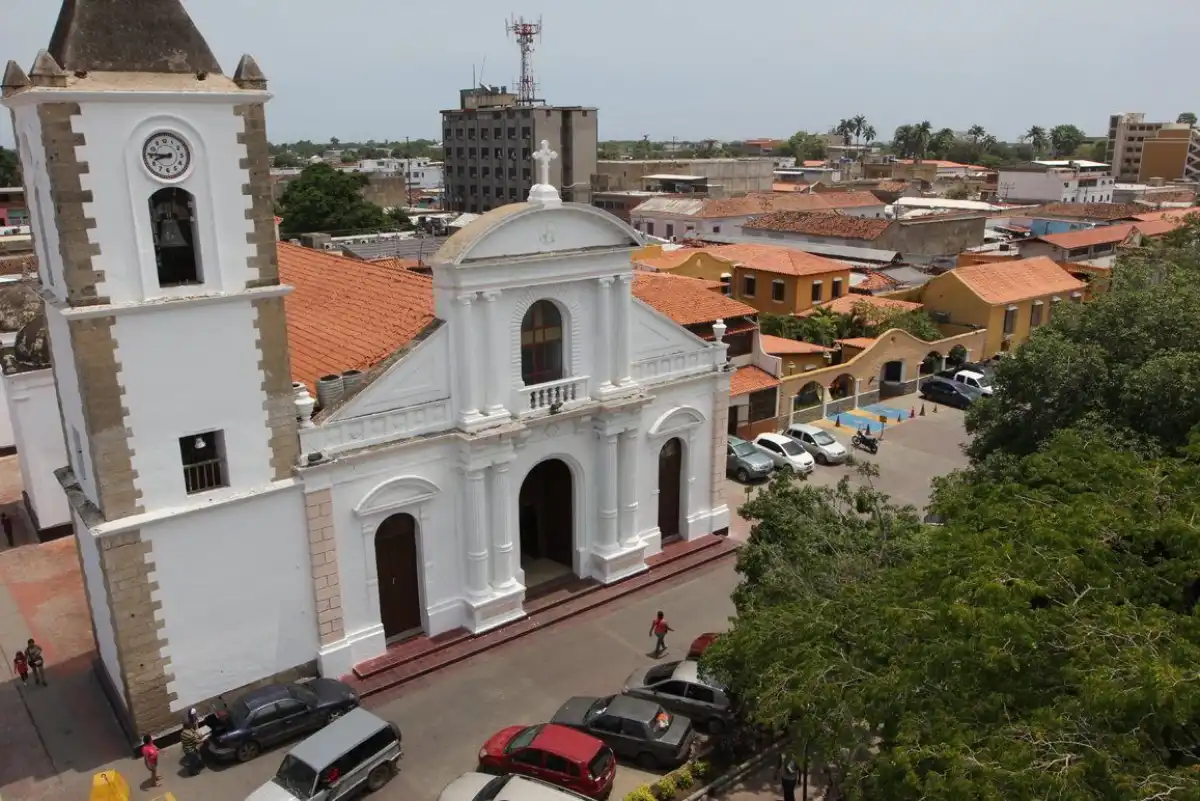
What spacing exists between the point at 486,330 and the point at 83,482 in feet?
29.9

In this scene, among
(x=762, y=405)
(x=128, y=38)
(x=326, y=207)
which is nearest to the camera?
(x=128, y=38)

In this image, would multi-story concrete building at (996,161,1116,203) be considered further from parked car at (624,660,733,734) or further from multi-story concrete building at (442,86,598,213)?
parked car at (624,660,733,734)

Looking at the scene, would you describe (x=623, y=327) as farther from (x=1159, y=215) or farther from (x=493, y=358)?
(x=1159, y=215)

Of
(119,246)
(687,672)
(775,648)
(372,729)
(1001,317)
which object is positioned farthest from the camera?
(1001,317)

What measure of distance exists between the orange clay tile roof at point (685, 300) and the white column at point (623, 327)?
1080cm

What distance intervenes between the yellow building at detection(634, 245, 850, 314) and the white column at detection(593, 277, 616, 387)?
1059 inches

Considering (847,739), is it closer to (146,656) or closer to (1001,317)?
(146,656)

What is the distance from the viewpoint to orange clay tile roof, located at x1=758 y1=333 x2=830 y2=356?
39.6 metres

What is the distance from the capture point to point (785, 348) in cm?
4025

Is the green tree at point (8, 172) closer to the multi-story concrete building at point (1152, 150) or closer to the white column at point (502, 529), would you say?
the white column at point (502, 529)

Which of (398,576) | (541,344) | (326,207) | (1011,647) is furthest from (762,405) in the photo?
(326,207)

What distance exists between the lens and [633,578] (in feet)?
84.8

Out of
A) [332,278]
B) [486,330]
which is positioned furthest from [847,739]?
[332,278]

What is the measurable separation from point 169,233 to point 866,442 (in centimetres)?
2765
